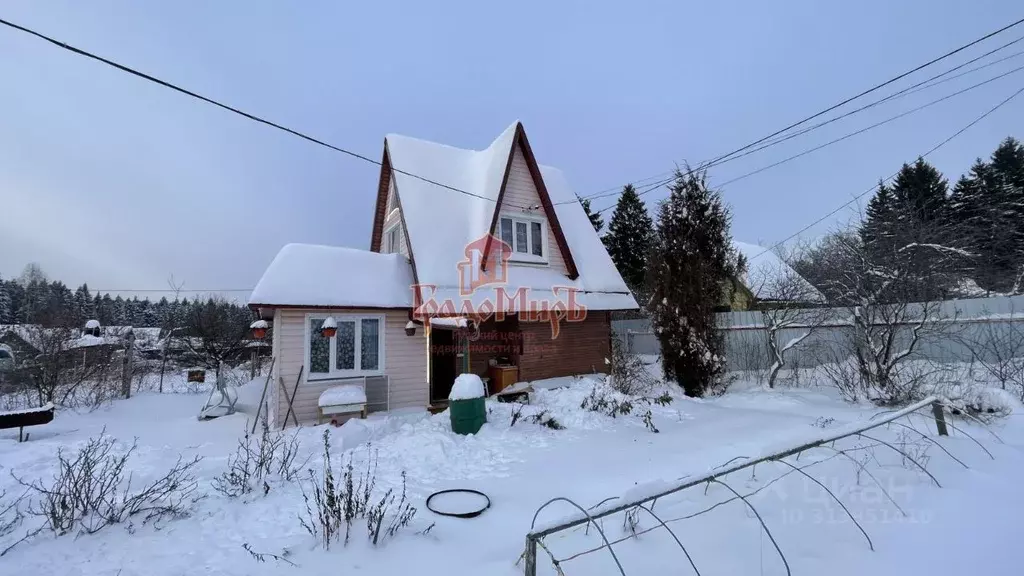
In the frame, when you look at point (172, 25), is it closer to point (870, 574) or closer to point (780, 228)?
point (870, 574)

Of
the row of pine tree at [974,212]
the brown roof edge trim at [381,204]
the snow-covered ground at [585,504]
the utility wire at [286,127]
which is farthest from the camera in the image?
the brown roof edge trim at [381,204]

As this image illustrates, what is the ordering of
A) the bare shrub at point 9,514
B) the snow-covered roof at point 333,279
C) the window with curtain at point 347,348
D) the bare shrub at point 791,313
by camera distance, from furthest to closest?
1. the bare shrub at point 791,313
2. the window with curtain at point 347,348
3. the snow-covered roof at point 333,279
4. the bare shrub at point 9,514

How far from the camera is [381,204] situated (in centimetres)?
1300

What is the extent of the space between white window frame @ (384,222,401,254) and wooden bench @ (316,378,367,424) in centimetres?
460

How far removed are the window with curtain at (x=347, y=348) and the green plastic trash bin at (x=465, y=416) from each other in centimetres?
317

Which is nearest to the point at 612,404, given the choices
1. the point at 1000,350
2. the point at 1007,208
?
the point at 1000,350

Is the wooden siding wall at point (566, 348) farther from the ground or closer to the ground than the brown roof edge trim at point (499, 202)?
closer to the ground

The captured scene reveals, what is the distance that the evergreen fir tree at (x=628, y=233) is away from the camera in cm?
2338

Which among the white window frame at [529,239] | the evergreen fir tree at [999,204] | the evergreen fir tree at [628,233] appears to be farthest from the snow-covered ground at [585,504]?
the evergreen fir tree at [999,204]

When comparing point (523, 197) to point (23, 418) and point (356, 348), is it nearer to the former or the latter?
point (356, 348)

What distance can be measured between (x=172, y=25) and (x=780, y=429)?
1253cm

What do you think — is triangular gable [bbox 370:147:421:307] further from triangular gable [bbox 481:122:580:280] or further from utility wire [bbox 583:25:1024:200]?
utility wire [bbox 583:25:1024:200]

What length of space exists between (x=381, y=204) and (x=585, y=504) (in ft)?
38.3

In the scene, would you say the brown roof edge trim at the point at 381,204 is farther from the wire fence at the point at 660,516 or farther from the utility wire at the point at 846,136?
the wire fence at the point at 660,516
